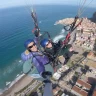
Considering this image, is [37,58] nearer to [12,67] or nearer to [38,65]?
[38,65]

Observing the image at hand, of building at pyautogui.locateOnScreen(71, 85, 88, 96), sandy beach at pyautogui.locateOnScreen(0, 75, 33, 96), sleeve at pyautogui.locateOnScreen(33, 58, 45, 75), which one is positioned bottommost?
sandy beach at pyautogui.locateOnScreen(0, 75, 33, 96)

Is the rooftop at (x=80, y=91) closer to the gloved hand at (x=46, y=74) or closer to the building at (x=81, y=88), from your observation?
the building at (x=81, y=88)

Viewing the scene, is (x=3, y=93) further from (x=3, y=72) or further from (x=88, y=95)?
(x=88, y=95)

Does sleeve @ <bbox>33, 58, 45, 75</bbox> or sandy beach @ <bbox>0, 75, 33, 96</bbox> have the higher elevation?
sleeve @ <bbox>33, 58, 45, 75</bbox>

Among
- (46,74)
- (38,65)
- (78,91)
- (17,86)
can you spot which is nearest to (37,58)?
(38,65)

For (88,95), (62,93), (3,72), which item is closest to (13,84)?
(3,72)

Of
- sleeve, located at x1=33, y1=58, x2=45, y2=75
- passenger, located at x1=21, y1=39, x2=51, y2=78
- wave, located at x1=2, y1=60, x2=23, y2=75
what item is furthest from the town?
sleeve, located at x1=33, y1=58, x2=45, y2=75

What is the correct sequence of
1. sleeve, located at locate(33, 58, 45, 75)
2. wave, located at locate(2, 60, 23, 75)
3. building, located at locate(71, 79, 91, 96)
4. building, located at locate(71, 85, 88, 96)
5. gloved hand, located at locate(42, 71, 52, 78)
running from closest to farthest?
sleeve, located at locate(33, 58, 45, 75) < gloved hand, located at locate(42, 71, 52, 78) < building, located at locate(71, 85, 88, 96) < building, located at locate(71, 79, 91, 96) < wave, located at locate(2, 60, 23, 75)

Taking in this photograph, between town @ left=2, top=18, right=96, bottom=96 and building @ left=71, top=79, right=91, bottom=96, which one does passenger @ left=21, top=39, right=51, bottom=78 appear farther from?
building @ left=71, top=79, right=91, bottom=96
